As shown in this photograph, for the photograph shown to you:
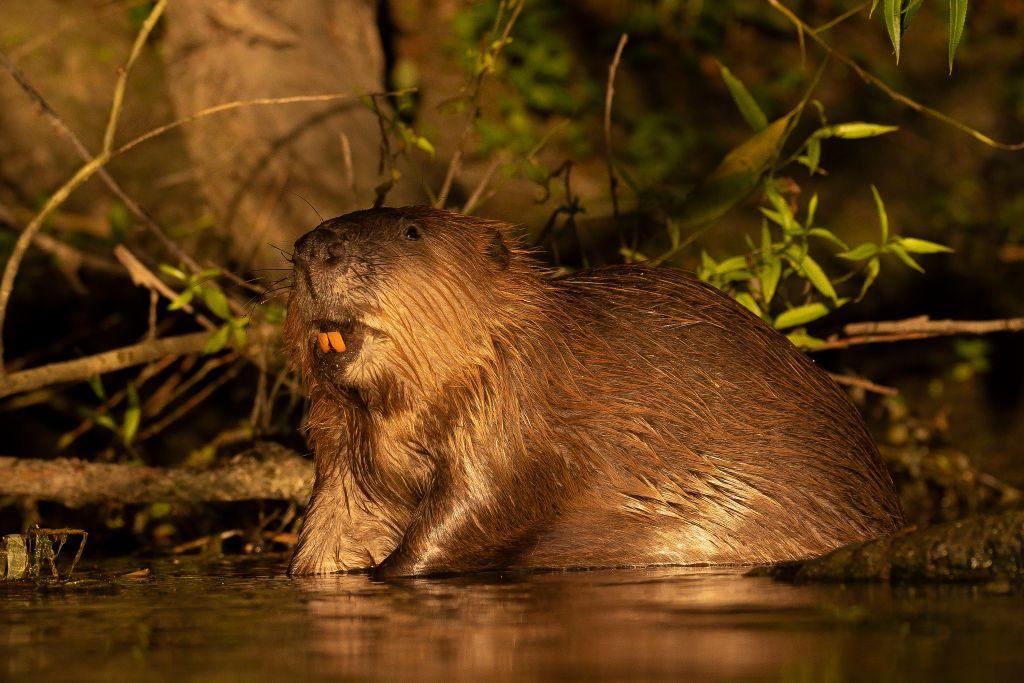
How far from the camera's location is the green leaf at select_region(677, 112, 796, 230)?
13.3ft

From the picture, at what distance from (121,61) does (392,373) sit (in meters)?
4.00

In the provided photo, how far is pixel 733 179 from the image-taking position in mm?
4191

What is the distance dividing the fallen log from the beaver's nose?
1.24m

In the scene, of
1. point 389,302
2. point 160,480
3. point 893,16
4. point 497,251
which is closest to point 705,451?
point 497,251

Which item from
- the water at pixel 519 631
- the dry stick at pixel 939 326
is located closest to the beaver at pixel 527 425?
the water at pixel 519 631

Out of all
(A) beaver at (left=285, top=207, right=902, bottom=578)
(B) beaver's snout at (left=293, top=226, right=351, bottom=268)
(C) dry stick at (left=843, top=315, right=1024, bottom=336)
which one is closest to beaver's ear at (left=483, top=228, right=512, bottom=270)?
(A) beaver at (left=285, top=207, right=902, bottom=578)

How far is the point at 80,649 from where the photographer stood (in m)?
2.03

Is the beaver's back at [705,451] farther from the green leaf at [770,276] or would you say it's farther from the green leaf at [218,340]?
the green leaf at [218,340]

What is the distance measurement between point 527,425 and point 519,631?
111cm

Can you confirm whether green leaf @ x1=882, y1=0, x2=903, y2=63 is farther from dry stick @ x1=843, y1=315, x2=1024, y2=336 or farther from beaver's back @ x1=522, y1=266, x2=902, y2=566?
dry stick @ x1=843, y1=315, x2=1024, y2=336

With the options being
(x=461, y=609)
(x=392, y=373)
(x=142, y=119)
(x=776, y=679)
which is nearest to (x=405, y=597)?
(x=461, y=609)

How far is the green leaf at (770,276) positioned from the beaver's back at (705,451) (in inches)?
26.0

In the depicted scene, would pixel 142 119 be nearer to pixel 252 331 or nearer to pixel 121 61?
pixel 121 61

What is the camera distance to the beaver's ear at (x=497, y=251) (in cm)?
328
